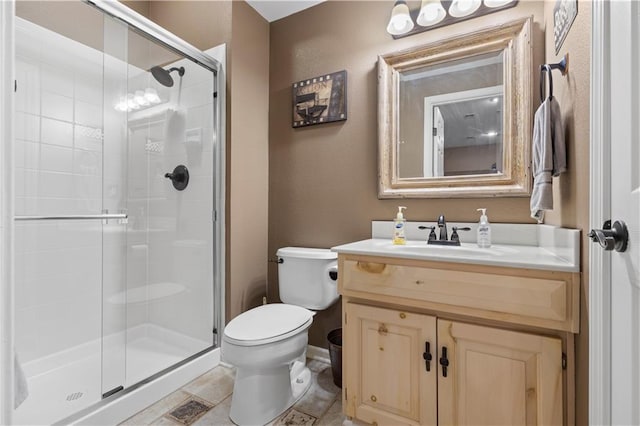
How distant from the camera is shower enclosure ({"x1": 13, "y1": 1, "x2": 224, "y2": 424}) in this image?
1679 millimetres

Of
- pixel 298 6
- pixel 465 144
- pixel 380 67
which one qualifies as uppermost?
pixel 298 6

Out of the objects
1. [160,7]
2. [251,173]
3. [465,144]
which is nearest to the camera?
[465,144]

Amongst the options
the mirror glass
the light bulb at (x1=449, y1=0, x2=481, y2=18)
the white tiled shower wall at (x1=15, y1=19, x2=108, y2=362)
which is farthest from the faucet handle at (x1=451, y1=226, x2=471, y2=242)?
the white tiled shower wall at (x1=15, y1=19, x2=108, y2=362)

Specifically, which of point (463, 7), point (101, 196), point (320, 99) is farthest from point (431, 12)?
point (101, 196)

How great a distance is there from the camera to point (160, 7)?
7.41 ft

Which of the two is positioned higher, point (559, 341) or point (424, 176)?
point (424, 176)

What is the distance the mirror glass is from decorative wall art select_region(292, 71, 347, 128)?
1.25 ft

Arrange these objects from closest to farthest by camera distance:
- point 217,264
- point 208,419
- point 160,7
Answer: point 208,419
point 217,264
point 160,7

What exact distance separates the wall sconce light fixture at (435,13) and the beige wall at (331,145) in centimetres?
4

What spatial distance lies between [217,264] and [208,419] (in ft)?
2.81

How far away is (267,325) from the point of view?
145cm

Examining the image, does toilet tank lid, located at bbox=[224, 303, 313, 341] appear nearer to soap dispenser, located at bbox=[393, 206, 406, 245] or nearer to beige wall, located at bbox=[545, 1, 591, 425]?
soap dispenser, located at bbox=[393, 206, 406, 245]

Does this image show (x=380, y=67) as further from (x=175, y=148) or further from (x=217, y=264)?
(x=217, y=264)

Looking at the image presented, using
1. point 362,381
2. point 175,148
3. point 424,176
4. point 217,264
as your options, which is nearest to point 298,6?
point 175,148
